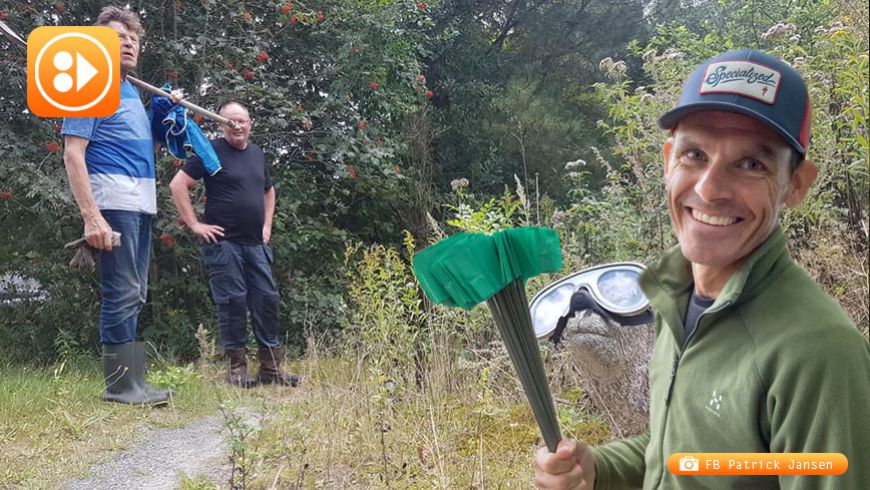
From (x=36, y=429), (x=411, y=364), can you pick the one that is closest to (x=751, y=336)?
(x=411, y=364)

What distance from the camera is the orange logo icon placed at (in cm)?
169

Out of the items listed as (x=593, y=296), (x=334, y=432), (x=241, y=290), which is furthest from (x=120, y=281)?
(x=593, y=296)

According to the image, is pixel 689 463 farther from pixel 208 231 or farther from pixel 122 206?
pixel 208 231

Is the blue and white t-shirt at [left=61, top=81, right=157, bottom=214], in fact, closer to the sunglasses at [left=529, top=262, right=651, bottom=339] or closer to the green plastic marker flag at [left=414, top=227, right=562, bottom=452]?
the sunglasses at [left=529, top=262, right=651, bottom=339]

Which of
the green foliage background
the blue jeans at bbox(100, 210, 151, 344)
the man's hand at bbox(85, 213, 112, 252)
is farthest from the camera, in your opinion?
the green foliage background

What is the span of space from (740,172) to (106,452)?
5.76ft

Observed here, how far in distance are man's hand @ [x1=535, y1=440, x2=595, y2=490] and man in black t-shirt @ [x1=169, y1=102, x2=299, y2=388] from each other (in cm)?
201

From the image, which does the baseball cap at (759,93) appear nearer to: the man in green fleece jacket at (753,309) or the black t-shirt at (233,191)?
the man in green fleece jacket at (753,309)

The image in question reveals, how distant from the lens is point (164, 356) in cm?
300

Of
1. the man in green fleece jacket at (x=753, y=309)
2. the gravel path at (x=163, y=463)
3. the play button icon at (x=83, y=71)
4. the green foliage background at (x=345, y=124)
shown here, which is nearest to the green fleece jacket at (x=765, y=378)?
the man in green fleece jacket at (x=753, y=309)

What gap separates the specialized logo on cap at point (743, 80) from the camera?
0.41 metres

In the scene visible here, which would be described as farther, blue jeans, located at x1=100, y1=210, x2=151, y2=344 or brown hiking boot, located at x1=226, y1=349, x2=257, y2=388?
brown hiking boot, located at x1=226, y1=349, x2=257, y2=388

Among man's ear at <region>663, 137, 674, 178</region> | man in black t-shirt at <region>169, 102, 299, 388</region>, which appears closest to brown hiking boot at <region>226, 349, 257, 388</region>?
man in black t-shirt at <region>169, 102, 299, 388</region>

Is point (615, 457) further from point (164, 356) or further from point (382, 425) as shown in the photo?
point (164, 356)
